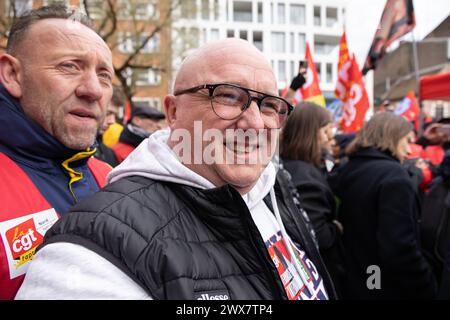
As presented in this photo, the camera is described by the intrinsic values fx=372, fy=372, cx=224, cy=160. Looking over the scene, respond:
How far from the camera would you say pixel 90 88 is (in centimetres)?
139

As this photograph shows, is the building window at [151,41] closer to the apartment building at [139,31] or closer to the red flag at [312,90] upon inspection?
the apartment building at [139,31]

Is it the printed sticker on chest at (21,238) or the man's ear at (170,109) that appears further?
the man's ear at (170,109)

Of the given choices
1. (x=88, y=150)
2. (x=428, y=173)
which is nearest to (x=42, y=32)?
(x=88, y=150)

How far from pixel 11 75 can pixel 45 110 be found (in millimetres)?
184

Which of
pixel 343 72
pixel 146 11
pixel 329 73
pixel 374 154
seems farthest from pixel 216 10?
pixel 329 73

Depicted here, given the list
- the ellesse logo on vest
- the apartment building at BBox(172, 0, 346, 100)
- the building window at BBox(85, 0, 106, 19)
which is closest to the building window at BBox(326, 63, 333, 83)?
the apartment building at BBox(172, 0, 346, 100)

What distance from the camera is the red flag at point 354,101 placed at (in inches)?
230

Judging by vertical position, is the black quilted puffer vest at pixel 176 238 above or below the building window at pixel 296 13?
below

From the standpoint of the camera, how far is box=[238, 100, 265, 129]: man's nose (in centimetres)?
118

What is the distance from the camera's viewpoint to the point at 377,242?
260 cm

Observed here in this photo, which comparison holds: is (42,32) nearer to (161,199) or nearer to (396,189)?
(161,199)

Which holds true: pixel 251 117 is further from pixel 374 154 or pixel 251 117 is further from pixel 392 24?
pixel 392 24

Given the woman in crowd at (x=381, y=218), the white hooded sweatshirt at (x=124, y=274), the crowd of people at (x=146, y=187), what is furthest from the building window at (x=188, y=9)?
the white hooded sweatshirt at (x=124, y=274)

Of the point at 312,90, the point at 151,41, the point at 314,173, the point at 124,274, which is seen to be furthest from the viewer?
the point at 151,41
